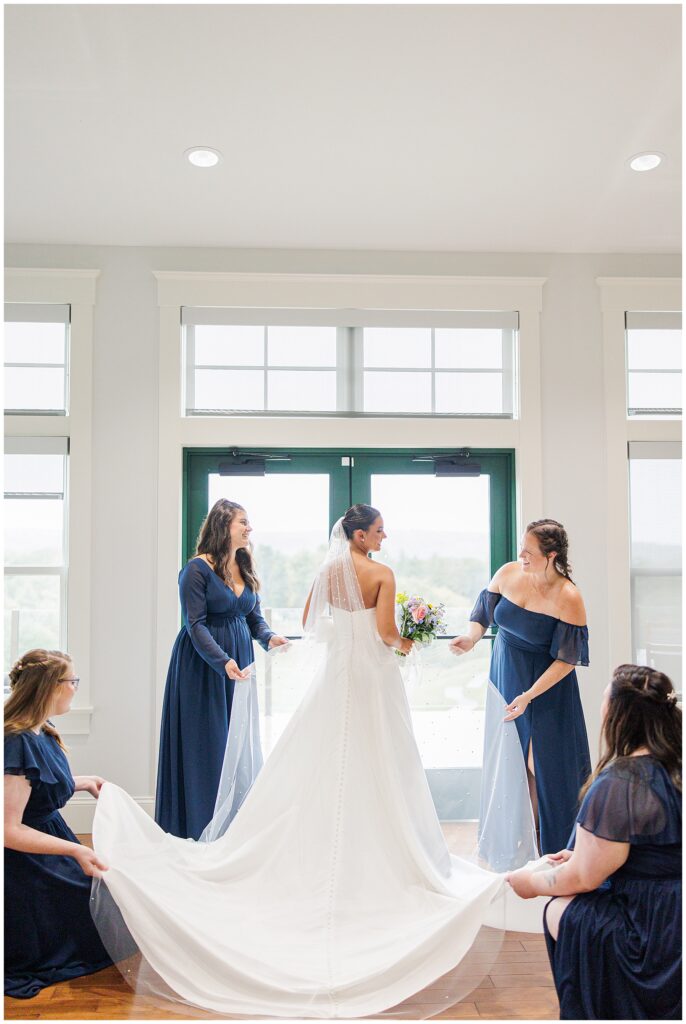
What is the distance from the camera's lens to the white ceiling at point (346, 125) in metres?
2.57

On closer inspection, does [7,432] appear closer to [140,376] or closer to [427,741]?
[140,376]

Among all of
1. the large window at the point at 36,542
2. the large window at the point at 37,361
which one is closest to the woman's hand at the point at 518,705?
the large window at the point at 36,542

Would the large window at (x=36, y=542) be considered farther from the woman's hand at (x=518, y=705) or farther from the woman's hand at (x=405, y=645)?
the woman's hand at (x=518, y=705)

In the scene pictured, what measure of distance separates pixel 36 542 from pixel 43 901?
7.25ft

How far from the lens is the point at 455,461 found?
443 cm

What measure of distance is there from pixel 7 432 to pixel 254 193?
1.82 m

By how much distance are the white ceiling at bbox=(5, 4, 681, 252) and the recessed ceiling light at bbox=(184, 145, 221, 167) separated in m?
0.05

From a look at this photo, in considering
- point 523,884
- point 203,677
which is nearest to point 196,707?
point 203,677

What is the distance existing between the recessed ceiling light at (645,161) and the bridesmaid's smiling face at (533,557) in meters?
1.73

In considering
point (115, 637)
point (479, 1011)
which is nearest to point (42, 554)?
point (115, 637)

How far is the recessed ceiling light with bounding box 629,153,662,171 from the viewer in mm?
3398

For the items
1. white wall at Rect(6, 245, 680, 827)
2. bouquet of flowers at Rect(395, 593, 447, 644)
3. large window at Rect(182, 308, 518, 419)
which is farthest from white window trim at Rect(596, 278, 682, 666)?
bouquet of flowers at Rect(395, 593, 447, 644)

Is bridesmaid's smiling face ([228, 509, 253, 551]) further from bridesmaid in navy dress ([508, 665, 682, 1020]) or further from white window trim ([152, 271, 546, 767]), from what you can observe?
bridesmaid in navy dress ([508, 665, 682, 1020])

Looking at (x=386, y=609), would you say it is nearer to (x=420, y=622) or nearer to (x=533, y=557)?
(x=420, y=622)
